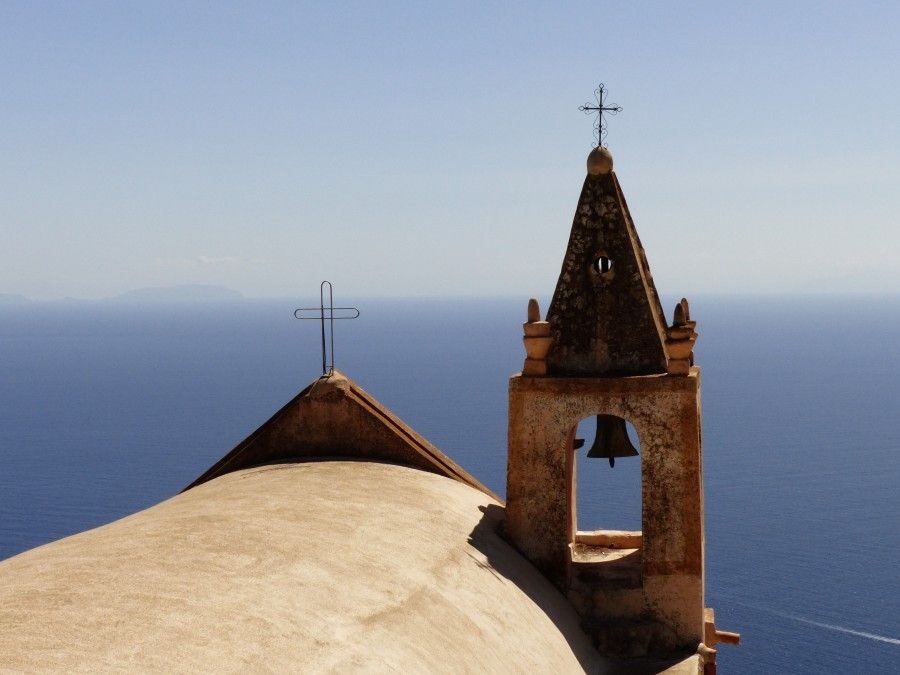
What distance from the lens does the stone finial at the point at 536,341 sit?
12.4 m

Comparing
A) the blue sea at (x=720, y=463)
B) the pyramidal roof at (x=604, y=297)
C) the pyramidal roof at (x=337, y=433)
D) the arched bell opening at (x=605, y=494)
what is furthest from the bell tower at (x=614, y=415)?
the blue sea at (x=720, y=463)

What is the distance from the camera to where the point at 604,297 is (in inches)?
504

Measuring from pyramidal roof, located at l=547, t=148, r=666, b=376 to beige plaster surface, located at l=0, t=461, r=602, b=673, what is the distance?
2.32 meters

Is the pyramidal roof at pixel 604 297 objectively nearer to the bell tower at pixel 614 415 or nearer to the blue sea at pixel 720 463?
the bell tower at pixel 614 415

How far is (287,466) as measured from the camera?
13031mm

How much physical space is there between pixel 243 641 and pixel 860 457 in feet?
304

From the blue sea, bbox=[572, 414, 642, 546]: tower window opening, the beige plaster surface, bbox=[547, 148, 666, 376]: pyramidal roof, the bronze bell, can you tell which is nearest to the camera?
the beige plaster surface

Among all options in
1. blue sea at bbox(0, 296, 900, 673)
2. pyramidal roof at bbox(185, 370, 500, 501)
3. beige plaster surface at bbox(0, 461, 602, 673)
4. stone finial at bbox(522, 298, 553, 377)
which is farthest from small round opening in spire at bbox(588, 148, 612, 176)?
blue sea at bbox(0, 296, 900, 673)

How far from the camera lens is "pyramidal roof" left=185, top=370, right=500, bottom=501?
44.4 feet

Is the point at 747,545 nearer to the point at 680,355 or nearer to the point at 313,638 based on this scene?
the point at 680,355

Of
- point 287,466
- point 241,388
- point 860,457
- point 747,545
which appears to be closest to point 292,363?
point 241,388

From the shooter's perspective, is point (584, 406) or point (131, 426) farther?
point (131, 426)

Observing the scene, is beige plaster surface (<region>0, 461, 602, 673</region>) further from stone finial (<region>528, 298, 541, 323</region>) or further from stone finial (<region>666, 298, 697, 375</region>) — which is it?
stone finial (<region>666, 298, 697, 375</region>)

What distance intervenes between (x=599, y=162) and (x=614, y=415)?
10.2 ft
